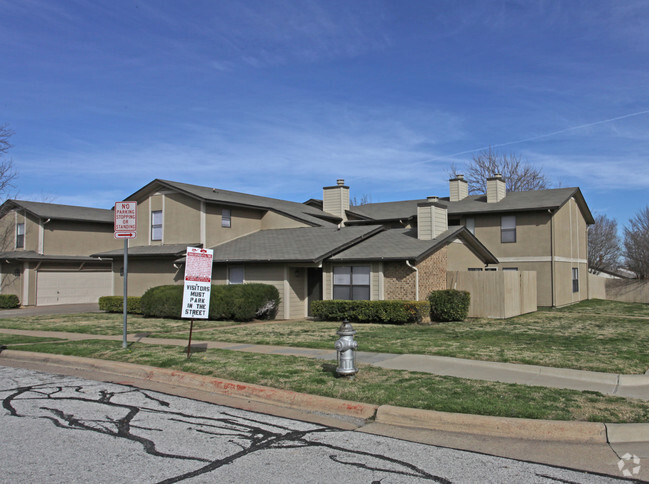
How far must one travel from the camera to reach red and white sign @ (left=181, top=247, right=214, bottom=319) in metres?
11.4

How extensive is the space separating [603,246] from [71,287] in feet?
169

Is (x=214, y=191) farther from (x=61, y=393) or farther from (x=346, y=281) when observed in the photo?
(x=61, y=393)

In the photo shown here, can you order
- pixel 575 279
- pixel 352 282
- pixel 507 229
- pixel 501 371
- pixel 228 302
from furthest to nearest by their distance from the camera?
pixel 575 279 → pixel 507 229 → pixel 352 282 → pixel 228 302 → pixel 501 371

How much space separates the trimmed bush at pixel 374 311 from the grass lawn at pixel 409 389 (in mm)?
9331

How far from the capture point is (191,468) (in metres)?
5.66

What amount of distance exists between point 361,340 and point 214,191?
1688 cm

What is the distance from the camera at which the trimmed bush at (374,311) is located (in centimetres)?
2070

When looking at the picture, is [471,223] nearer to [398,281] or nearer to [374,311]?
[398,281]

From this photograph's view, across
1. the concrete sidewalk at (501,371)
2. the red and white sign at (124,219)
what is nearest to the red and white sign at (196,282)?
the concrete sidewalk at (501,371)

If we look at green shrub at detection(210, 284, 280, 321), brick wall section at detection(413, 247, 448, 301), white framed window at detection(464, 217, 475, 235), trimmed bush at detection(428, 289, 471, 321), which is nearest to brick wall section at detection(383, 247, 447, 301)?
brick wall section at detection(413, 247, 448, 301)

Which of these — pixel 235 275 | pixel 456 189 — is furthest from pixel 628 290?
pixel 235 275

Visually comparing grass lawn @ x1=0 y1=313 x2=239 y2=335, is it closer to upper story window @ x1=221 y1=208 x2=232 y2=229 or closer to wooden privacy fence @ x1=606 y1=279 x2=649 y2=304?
upper story window @ x1=221 y1=208 x2=232 y2=229

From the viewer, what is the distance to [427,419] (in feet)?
23.9

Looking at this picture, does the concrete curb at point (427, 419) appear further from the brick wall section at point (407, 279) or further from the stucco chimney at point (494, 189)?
the stucco chimney at point (494, 189)
